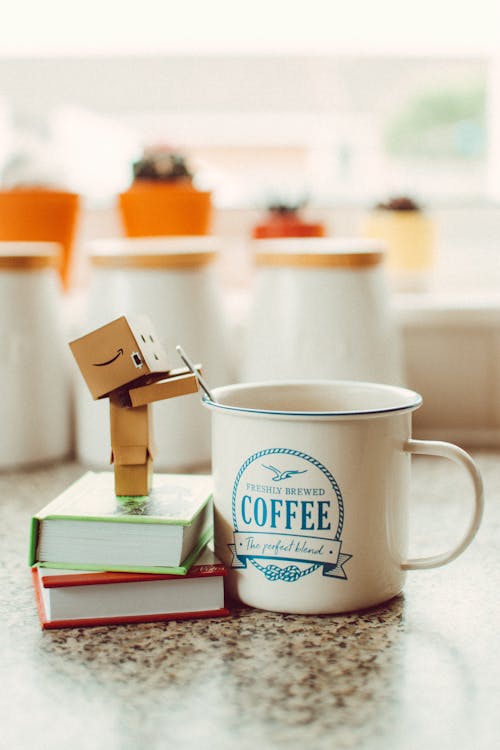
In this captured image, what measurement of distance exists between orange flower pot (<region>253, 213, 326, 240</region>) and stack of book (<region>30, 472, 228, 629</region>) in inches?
28.8

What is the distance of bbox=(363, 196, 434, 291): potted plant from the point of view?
126cm

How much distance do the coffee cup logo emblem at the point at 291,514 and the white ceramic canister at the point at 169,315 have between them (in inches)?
14.9

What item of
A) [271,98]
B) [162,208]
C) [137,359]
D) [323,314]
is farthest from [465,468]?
[271,98]

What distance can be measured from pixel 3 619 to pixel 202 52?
1.17 m

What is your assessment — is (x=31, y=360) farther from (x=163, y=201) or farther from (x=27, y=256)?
(x=163, y=201)

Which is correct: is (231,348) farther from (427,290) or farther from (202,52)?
(202,52)

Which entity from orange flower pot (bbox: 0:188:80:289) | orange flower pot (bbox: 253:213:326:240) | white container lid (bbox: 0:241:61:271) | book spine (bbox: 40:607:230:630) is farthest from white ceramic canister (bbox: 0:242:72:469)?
book spine (bbox: 40:607:230:630)

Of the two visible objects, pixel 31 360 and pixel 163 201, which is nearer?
pixel 31 360

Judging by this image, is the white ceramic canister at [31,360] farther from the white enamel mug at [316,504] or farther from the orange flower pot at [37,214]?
the white enamel mug at [316,504]

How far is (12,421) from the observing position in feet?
3.15

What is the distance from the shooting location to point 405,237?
1.27 metres

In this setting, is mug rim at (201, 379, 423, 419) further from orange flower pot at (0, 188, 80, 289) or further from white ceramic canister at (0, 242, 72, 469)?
orange flower pot at (0, 188, 80, 289)

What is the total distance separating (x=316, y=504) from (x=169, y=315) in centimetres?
45

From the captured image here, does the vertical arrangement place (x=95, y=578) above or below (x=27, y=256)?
below
